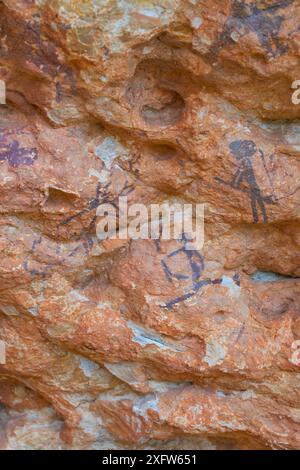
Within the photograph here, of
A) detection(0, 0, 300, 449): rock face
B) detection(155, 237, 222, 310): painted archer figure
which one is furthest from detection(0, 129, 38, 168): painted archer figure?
detection(155, 237, 222, 310): painted archer figure

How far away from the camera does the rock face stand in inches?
42.0

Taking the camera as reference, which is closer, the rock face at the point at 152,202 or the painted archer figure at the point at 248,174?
the rock face at the point at 152,202

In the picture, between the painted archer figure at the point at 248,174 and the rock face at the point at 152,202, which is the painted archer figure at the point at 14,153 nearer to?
the rock face at the point at 152,202

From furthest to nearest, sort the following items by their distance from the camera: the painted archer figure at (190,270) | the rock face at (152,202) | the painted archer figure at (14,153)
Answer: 1. the painted archer figure at (190,270)
2. the painted archer figure at (14,153)
3. the rock face at (152,202)

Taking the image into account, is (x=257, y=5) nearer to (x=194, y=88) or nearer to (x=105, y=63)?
(x=194, y=88)

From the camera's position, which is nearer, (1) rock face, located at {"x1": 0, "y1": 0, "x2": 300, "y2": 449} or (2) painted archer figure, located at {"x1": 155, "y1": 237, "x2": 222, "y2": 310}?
(1) rock face, located at {"x1": 0, "y1": 0, "x2": 300, "y2": 449}

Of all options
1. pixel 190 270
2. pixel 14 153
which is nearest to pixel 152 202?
pixel 190 270

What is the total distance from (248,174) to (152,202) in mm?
246

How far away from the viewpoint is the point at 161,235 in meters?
1.31

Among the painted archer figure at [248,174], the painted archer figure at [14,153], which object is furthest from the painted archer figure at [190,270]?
the painted archer figure at [14,153]

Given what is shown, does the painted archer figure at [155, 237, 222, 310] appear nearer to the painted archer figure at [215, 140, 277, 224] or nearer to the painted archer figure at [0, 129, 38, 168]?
the painted archer figure at [215, 140, 277, 224]

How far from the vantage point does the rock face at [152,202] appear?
1067 mm

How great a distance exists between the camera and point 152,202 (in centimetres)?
130

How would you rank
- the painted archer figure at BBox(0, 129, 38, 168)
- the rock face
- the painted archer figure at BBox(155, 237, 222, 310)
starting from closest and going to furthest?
the rock face → the painted archer figure at BBox(0, 129, 38, 168) → the painted archer figure at BBox(155, 237, 222, 310)
